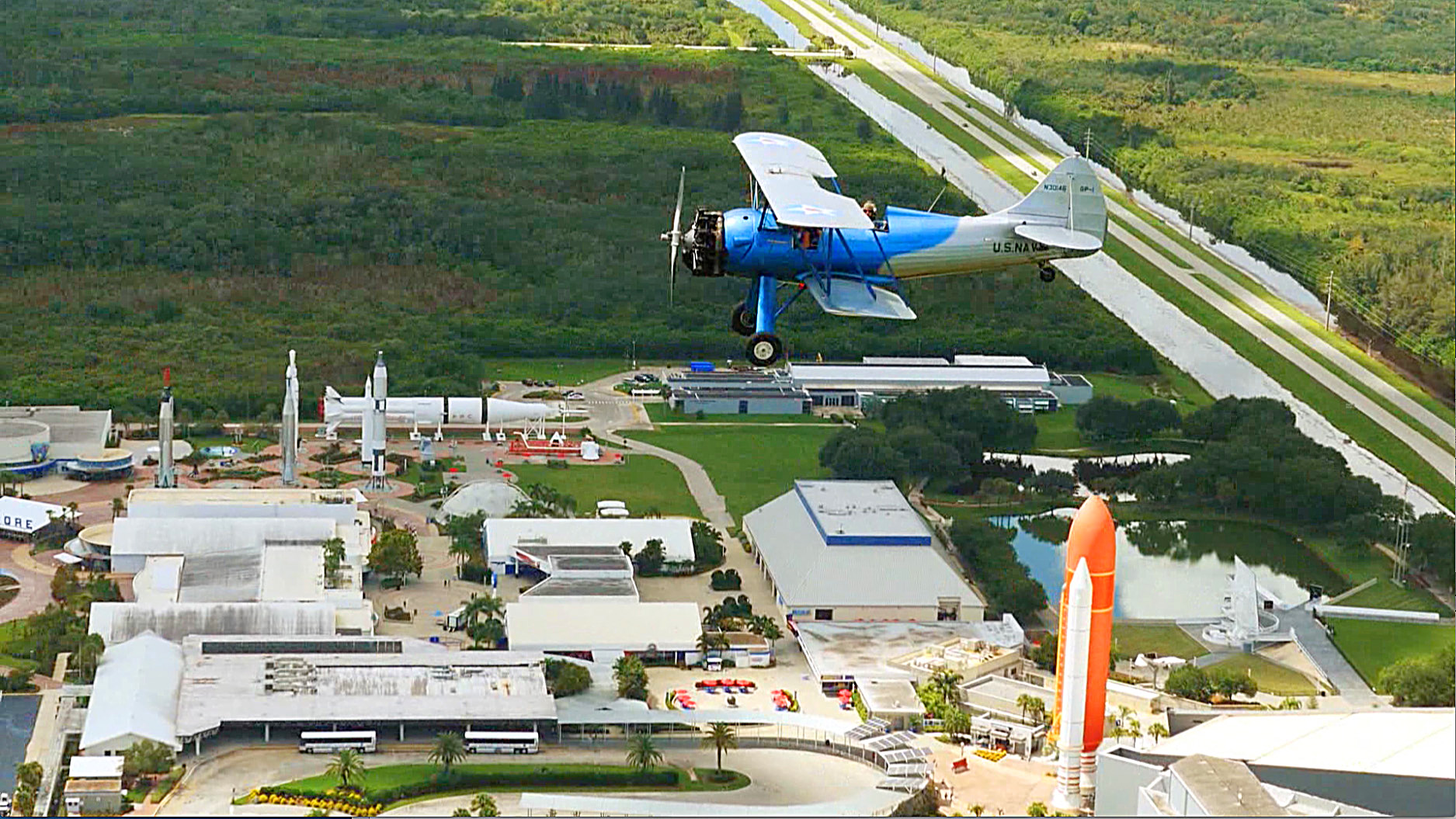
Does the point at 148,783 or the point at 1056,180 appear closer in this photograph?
the point at 1056,180

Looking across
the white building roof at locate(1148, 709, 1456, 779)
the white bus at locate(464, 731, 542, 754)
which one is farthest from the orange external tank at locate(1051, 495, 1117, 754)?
the white bus at locate(464, 731, 542, 754)

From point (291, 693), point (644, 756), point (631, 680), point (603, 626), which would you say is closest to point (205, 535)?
point (603, 626)

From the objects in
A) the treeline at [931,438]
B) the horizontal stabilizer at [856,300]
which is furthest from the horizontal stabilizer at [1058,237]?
the treeline at [931,438]

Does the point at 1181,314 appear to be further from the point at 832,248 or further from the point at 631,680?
the point at 832,248

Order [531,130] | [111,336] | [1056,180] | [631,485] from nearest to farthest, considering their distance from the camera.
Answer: [1056,180] < [631,485] < [111,336] < [531,130]

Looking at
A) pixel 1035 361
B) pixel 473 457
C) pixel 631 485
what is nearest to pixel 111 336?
pixel 473 457

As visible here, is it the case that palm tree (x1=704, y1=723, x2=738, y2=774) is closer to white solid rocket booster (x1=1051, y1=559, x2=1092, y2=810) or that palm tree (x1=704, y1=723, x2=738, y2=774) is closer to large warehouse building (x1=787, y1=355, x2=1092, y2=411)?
white solid rocket booster (x1=1051, y1=559, x2=1092, y2=810)

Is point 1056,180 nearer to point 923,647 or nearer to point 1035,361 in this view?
point 923,647
